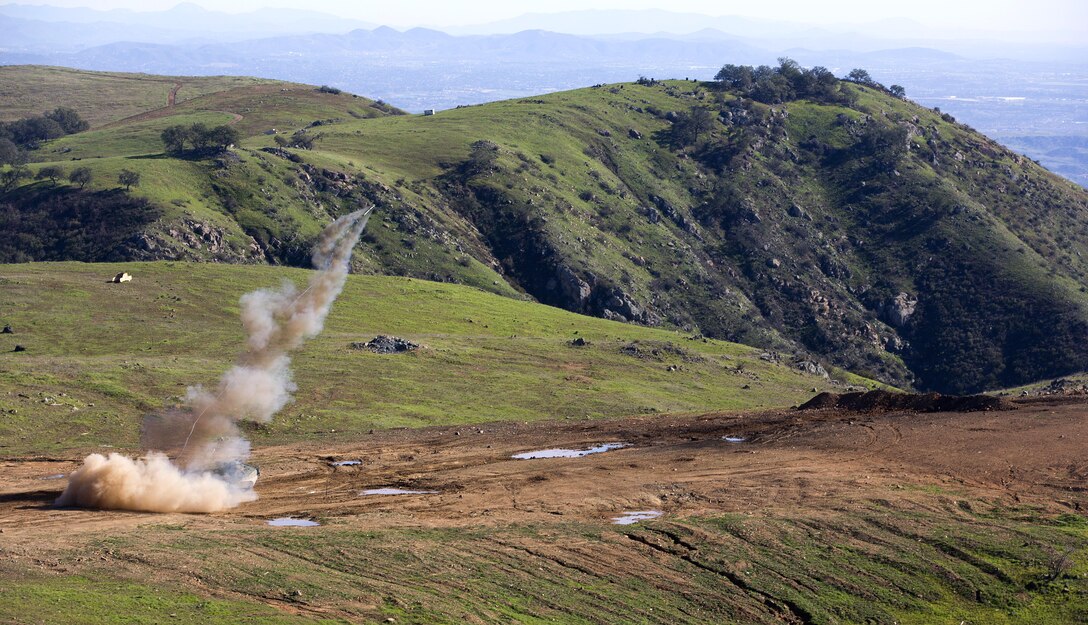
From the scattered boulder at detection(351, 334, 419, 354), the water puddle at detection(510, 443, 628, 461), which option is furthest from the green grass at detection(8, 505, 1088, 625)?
the scattered boulder at detection(351, 334, 419, 354)

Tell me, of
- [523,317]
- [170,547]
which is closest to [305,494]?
[170,547]

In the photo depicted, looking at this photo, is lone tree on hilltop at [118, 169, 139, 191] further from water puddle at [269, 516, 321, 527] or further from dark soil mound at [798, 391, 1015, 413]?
water puddle at [269, 516, 321, 527]

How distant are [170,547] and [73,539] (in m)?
4.36

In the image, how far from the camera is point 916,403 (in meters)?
83.4

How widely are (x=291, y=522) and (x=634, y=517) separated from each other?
18087mm

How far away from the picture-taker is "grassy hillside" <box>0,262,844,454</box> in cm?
8444

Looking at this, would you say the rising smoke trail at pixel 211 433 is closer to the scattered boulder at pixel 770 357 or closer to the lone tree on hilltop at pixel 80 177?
the scattered boulder at pixel 770 357

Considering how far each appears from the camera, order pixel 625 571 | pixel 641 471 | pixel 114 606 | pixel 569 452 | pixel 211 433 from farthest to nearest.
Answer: pixel 569 452 → pixel 211 433 → pixel 641 471 → pixel 625 571 → pixel 114 606

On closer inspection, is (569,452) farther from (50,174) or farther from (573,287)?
(50,174)

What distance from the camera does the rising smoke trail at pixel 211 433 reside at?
195 ft

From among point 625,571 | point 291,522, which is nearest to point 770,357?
point 625,571

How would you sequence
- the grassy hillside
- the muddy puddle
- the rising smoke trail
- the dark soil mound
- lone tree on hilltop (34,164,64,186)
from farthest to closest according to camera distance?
lone tree on hilltop (34,164,64,186) < the grassy hillside < the dark soil mound < the muddy puddle < the rising smoke trail

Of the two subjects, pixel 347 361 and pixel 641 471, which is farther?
pixel 347 361

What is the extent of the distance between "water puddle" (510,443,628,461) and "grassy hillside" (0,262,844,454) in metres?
15.5
